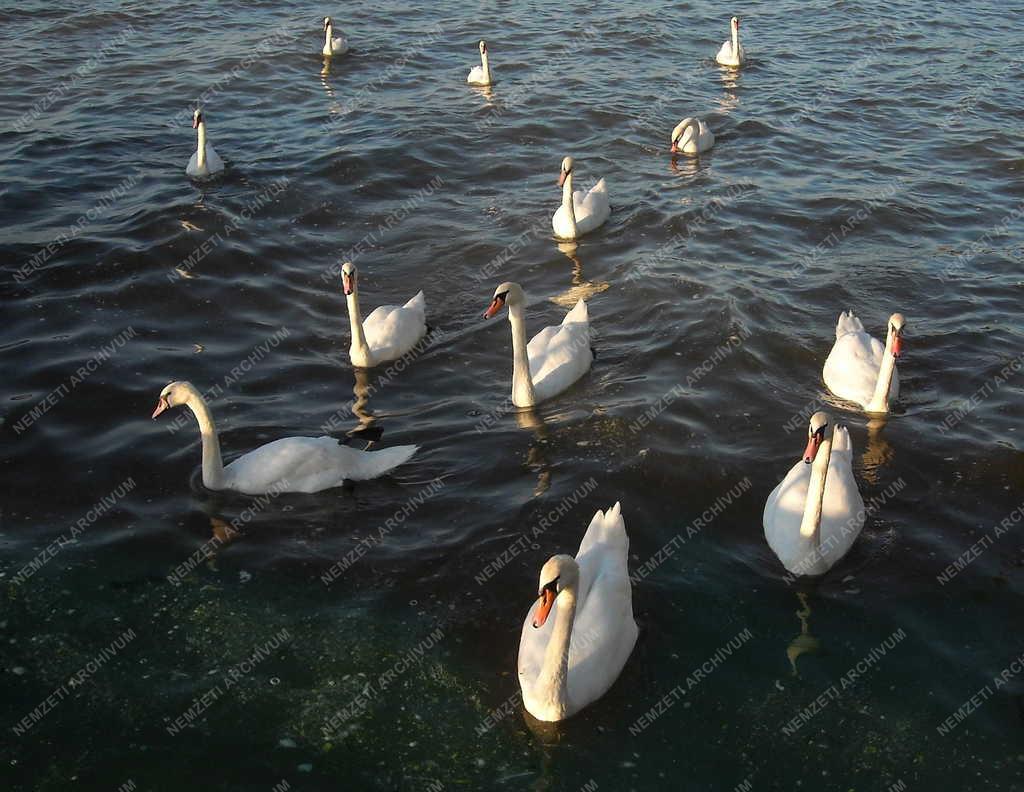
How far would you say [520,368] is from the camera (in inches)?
531

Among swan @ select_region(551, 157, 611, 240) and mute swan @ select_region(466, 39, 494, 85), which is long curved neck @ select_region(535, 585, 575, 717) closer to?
swan @ select_region(551, 157, 611, 240)

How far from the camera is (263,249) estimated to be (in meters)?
17.9

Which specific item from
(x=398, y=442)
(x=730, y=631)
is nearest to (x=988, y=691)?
(x=730, y=631)

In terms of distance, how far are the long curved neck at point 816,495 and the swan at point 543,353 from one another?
4.08m

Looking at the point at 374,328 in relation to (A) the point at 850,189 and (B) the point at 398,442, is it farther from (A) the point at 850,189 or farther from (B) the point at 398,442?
(A) the point at 850,189

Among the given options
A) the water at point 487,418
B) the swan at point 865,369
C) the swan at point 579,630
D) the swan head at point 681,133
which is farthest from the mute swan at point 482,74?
the swan at point 579,630

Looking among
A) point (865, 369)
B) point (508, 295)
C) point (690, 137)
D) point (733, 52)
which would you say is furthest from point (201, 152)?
point (733, 52)

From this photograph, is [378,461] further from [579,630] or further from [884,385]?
[884,385]

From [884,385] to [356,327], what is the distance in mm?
6377

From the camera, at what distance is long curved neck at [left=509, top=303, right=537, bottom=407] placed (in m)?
13.3

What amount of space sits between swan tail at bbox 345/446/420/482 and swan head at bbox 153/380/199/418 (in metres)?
1.85

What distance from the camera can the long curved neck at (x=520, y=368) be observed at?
1330 centimetres

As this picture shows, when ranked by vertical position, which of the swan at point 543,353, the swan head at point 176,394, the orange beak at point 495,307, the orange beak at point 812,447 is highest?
the swan head at point 176,394

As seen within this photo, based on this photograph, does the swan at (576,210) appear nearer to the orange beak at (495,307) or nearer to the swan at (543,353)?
the swan at (543,353)
